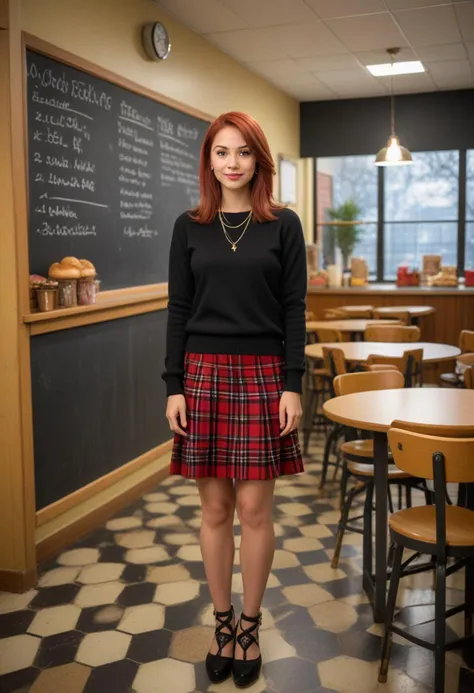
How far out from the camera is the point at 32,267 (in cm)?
347

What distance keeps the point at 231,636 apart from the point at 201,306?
1.05 m

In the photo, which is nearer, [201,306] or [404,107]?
[201,306]

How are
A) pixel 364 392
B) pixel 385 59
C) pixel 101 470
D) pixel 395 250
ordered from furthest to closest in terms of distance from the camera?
1. pixel 395 250
2. pixel 385 59
3. pixel 101 470
4. pixel 364 392

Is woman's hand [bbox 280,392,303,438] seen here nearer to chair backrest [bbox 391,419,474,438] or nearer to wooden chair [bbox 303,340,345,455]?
chair backrest [bbox 391,419,474,438]

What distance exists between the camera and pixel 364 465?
10.9 feet

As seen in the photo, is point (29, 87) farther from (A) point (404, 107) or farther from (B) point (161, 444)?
(A) point (404, 107)

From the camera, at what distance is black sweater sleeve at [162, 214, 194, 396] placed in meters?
2.41

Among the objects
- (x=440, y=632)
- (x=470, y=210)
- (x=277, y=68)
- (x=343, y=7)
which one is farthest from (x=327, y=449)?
(x=470, y=210)

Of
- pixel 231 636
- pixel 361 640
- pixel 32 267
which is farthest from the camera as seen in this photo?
pixel 32 267

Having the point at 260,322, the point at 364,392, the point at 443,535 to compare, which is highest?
the point at 260,322

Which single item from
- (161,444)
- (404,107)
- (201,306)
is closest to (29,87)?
(201,306)

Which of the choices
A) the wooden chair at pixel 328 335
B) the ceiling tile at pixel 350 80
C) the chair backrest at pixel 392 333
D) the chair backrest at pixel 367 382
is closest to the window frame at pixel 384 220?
the ceiling tile at pixel 350 80

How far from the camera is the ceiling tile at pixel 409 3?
480 centimetres

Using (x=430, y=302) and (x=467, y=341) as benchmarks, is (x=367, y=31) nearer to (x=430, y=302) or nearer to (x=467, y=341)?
(x=467, y=341)
